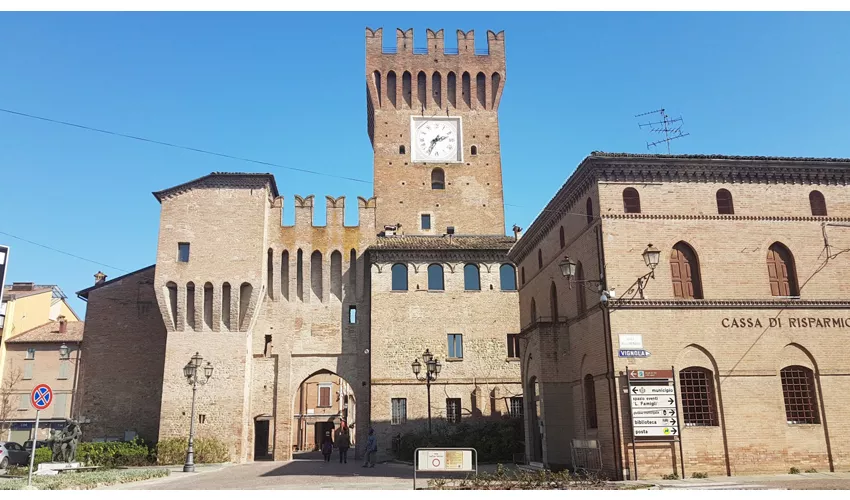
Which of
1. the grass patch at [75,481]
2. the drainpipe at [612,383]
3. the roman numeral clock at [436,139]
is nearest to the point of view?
the grass patch at [75,481]

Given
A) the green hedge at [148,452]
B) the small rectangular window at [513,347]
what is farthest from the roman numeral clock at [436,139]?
the green hedge at [148,452]

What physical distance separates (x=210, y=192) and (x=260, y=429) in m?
13.5

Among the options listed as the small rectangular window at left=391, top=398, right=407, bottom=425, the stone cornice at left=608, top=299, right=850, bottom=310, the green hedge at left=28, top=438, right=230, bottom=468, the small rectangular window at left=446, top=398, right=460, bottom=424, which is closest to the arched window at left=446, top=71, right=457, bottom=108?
the small rectangular window at left=446, top=398, right=460, bottom=424

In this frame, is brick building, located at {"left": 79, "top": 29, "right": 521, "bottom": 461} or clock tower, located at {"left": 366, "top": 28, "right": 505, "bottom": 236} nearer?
brick building, located at {"left": 79, "top": 29, "right": 521, "bottom": 461}

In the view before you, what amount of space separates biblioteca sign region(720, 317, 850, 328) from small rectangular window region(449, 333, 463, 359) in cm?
1784

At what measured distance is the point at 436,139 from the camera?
43.4 metres

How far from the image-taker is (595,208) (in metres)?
19.6

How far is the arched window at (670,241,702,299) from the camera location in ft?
62.4

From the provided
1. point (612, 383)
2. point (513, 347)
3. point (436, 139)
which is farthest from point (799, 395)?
point (436, 139)

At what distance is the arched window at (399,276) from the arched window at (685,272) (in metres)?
18.3

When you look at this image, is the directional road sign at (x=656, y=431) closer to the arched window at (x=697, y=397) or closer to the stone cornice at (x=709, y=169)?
the arched window at (x=697, y=397)

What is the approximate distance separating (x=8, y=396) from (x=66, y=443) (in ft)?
62.8

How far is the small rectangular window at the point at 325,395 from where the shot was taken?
56828 millimetres

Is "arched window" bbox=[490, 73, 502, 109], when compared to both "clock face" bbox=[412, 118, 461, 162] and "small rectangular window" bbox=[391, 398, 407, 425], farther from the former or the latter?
"small rectangular window" bbox=[391, 398, 407, 425]
